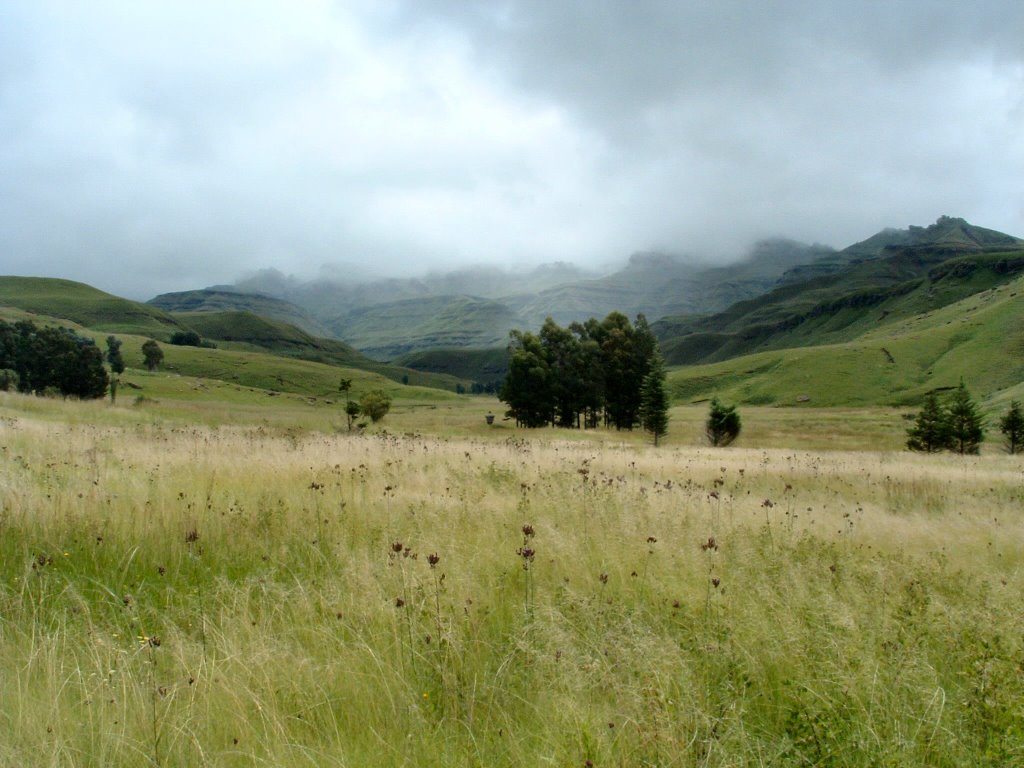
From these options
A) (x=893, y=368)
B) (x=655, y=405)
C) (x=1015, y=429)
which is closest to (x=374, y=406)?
(x=655, y=405)

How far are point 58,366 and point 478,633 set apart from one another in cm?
9469

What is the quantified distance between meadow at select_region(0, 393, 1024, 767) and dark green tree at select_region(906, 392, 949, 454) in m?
43.1

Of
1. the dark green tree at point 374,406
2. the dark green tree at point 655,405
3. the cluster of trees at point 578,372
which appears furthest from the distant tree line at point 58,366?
the dark green tree at point 655,405

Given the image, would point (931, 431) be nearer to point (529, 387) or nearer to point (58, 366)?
point (529, 387)

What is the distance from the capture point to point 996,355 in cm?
13725

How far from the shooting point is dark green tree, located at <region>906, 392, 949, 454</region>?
44000mm

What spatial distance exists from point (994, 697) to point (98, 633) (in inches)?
212

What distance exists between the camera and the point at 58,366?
77.9m

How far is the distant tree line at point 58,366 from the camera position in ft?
255

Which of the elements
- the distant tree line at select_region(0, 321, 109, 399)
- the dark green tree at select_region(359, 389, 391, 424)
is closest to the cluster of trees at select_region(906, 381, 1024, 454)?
the dark green tree at select_region(359, 389, 391, 424)

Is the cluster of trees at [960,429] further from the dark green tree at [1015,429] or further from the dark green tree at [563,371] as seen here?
the dark green tree at [563,371]

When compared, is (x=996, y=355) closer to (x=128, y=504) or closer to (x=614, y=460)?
(x=614, y=460)

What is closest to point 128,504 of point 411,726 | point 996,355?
point 411,726

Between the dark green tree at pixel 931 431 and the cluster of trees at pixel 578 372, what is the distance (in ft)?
68.3
